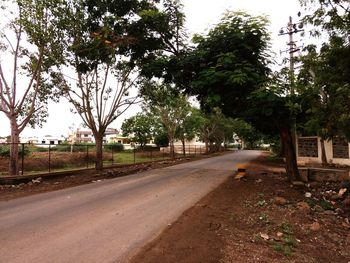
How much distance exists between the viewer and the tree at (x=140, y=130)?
51722mm

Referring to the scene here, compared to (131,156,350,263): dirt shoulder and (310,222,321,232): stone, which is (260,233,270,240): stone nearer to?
(131,156,350,263): dirt shoulder

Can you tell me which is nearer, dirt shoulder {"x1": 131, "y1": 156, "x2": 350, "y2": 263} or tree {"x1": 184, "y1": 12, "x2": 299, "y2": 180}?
dirt shoulder {"x1": 131, "y1": 156, "x2": 350, "y2": 263}

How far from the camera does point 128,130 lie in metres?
52.5

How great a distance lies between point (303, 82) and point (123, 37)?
8.41 m

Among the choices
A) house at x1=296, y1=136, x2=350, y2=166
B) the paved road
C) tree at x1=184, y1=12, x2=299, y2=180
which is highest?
tree at x1=184, y1=12, x2=299, y2=180

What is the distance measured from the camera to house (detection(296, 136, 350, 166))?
845 inches

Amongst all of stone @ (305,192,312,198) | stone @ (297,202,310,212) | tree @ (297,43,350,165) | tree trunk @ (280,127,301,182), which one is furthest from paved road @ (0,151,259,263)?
tree @ (297,43,350,165)

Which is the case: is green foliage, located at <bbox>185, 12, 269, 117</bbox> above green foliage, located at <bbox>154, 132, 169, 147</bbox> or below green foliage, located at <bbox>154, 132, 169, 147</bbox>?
above

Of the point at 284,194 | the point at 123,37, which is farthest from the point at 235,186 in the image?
the point at 123,37

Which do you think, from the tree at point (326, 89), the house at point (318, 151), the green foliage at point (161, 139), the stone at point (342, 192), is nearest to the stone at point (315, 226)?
the tree at point (326, 89)

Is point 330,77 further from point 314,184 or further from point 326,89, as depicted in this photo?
point 314,184

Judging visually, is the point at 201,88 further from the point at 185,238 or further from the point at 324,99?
the point at 185,238

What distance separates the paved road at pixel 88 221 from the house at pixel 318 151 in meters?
13.4

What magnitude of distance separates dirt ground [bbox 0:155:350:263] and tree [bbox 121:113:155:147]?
130 ft
